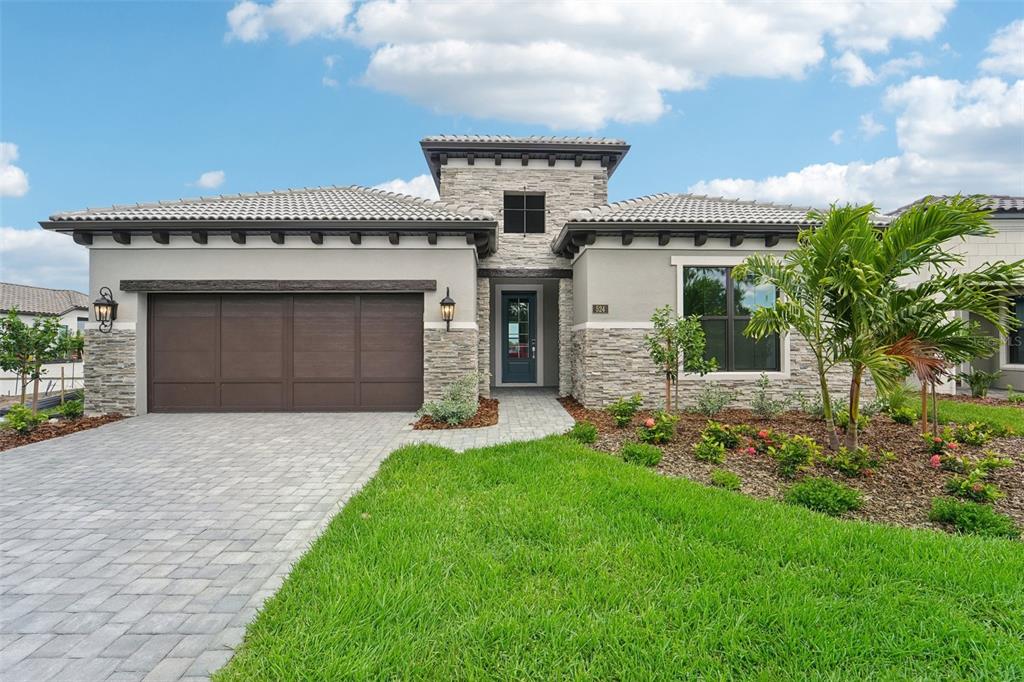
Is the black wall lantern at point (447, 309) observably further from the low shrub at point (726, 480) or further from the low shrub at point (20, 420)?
the low shrub at point (20, 420)

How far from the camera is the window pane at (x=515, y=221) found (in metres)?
13.1

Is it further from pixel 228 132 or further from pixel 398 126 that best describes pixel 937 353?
pixel 228 132

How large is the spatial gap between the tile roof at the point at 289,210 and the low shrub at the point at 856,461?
6968 mm

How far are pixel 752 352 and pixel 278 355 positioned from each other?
1027 cm

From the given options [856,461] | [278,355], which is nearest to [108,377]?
[278,355]

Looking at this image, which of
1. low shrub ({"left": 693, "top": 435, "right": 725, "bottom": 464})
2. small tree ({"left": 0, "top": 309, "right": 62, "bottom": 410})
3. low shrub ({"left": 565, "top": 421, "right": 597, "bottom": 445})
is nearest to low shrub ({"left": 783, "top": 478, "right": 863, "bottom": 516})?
low shrub ({"left": 693, "top": 435, "right": 725, "bottom": 464})

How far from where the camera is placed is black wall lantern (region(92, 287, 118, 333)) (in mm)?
9070

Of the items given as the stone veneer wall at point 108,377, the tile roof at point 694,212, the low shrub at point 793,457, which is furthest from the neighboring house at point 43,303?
the low shrub at point 793,457

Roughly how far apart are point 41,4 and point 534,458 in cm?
1028

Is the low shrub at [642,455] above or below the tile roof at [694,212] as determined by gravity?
below

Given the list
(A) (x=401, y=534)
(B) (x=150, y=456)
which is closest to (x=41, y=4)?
(B) (x=150, y=456)

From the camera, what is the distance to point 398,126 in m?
14.3

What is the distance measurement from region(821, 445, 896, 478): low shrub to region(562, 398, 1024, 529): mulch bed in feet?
0.23

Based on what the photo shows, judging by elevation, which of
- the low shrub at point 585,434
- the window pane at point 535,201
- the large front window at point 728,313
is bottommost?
the low shrub at point 585,434
